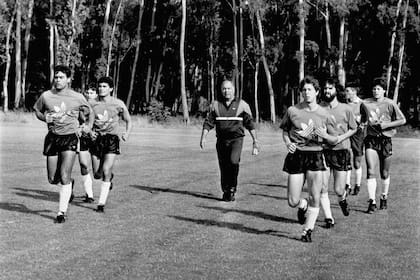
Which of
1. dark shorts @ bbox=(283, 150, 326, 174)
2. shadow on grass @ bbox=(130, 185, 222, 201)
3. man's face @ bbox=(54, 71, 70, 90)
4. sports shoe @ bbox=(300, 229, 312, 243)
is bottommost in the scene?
shadow on grass @ bbox=(130, 185, 222, 201)

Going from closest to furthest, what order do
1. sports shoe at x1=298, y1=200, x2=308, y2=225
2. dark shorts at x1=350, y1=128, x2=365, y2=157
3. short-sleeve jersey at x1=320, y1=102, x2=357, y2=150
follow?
sports shoe at x1=298, y1=200, x2=308, y2=225
short-sleeve jersey at x1=320, y1=102, x2=357, y2=150
dark shorts at x1=350, y1=128, x2=365, y2=157

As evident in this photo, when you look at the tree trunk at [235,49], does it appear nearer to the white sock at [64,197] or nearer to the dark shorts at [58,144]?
the dark shorts at [58,144]

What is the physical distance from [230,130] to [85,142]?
285 centimetres

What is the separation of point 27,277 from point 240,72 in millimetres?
60912

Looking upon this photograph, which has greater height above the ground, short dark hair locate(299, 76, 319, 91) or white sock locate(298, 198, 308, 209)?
short dark hair locate(299, 76, 319, 91)

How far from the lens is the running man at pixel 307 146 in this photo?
948 centimetres

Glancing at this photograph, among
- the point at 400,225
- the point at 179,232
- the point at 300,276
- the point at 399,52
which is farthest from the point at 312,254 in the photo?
the point at 399,52

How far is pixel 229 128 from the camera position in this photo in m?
14.0

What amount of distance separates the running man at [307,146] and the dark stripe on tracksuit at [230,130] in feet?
14.1

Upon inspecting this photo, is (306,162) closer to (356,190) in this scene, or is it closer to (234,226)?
(234,226)

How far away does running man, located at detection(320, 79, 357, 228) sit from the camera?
1027 centimetres

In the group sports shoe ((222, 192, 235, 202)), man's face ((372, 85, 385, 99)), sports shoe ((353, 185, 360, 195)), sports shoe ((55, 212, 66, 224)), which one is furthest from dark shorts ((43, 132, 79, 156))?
sports shoe ((353, 185, 360, 195))

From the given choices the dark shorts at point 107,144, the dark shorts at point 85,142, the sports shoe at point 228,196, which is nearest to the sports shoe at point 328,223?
the sports shoe at point 228,196

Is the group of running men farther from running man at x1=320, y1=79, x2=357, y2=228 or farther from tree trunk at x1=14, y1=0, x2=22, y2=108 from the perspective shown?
tree trunk at x1=14, y1=0, x2=22, y2=108
